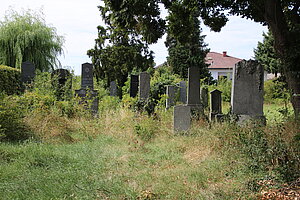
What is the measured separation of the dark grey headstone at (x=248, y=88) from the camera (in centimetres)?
754

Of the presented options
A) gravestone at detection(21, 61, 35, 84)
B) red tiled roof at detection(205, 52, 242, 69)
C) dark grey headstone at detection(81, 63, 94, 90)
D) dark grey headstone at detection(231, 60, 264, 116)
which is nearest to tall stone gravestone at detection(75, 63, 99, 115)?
dark grey headstone at detection(81, 63, 94, 90)

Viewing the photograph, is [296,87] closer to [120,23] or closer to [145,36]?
[145,36]

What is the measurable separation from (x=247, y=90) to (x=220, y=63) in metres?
37.4

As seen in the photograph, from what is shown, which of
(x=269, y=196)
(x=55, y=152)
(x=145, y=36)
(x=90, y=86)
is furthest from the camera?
(x=90, y=86)

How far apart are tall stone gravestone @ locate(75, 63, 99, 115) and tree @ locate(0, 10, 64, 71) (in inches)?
329

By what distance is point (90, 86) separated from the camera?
10.8 meters

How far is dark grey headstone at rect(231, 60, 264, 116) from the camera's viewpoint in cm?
754

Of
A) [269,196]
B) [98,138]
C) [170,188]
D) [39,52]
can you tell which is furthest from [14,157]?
[39,52]

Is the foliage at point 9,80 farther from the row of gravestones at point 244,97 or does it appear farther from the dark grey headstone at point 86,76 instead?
the row of gravestones at point 244,97

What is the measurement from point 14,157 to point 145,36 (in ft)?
15.8

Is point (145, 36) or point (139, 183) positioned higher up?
point (145, 36)

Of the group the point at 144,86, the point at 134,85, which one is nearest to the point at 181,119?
the point at 144,86

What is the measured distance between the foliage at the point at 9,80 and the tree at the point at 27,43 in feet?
17.8

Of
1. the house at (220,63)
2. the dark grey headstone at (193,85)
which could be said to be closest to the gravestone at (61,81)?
the dark grey headstone at (193,85)
